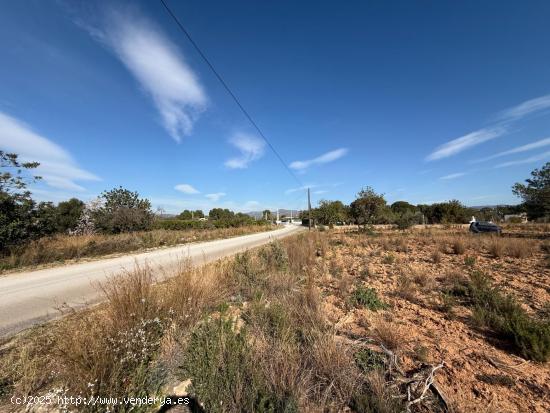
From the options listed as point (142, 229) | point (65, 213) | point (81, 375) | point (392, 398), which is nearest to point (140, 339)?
point (81, 375)

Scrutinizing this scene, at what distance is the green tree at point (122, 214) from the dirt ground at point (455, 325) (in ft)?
73.8

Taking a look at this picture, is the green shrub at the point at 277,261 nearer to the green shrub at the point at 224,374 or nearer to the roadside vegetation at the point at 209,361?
the roadside vegetation at the point at 209,361

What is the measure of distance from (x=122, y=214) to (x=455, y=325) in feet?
90.9

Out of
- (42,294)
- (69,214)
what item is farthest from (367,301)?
(69,214)

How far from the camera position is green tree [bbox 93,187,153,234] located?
1019 inches

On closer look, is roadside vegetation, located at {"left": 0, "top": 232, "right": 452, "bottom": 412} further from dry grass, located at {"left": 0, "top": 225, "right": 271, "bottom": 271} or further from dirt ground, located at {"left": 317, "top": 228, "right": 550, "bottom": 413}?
dry grass, located at {"left": 0, "top": 225, "right": 271, "bottom": 271}

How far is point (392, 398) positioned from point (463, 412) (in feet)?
1.94

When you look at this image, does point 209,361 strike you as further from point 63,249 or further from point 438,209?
point 438,209

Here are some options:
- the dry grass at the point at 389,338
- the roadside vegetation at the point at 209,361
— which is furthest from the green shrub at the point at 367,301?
the dry grass at the point at 389,338

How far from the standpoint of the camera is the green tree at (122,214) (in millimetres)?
25875

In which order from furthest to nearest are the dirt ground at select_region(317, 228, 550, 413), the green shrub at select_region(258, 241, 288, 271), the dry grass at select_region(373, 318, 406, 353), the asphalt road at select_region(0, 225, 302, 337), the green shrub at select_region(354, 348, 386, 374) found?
1. the green shrub at select_region(258, 241, 288, 271)
2. the asphalt road at select_region(0, 225, 302, 337)
3. the dry grass at select_region(373, 318, 406, 353)
4. the green shrub at select_region(354, 348, 386, 374)
5. the dirt ground at select_region(317, 228, 550, 413)

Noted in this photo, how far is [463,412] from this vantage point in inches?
96.5

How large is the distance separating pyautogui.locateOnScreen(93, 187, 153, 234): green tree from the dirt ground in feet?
73.8

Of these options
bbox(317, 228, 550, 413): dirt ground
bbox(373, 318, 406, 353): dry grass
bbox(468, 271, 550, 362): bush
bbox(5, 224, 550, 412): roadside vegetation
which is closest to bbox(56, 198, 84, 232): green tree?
bbox(5, 224, 550, 412): roadside vegetation
